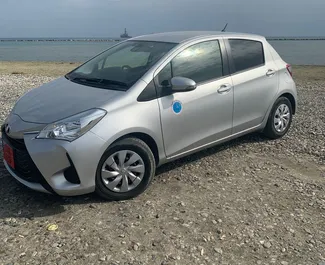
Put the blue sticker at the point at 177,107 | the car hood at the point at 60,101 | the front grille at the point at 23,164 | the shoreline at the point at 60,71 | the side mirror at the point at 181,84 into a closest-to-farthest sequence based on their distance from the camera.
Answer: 1. the front grille at the point at 23,164
2. the car hood at the point at 60,101
3. the side mirror at the point at 181,84
4. the blue sticker at the point at 177,107
5. the shoreline at the point at 60,71

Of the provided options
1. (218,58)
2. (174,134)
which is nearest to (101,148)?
(174,134)

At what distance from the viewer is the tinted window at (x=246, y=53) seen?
533cm

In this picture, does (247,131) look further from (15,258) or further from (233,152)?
(15,258)

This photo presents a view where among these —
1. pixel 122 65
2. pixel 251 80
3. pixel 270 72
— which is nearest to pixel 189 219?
pixel 122 65

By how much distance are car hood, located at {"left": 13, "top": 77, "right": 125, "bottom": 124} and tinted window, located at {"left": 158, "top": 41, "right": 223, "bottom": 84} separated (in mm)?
782

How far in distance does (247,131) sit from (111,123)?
2.51 meters

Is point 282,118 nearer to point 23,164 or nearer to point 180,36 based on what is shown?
point 180,36

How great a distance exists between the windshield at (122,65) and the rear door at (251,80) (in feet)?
3.67

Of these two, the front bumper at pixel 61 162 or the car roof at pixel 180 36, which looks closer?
the front bumper at pixel 61 162

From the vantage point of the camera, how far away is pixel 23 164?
3938 millimetres

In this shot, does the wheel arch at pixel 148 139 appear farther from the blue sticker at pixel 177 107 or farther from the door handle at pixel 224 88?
the door handle at pixel 224 88

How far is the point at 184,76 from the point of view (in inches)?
182

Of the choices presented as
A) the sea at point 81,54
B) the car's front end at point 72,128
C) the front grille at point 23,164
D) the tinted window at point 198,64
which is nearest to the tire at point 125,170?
the car's front end at point 72,128

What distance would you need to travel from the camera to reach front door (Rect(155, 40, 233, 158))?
4.44 meters
